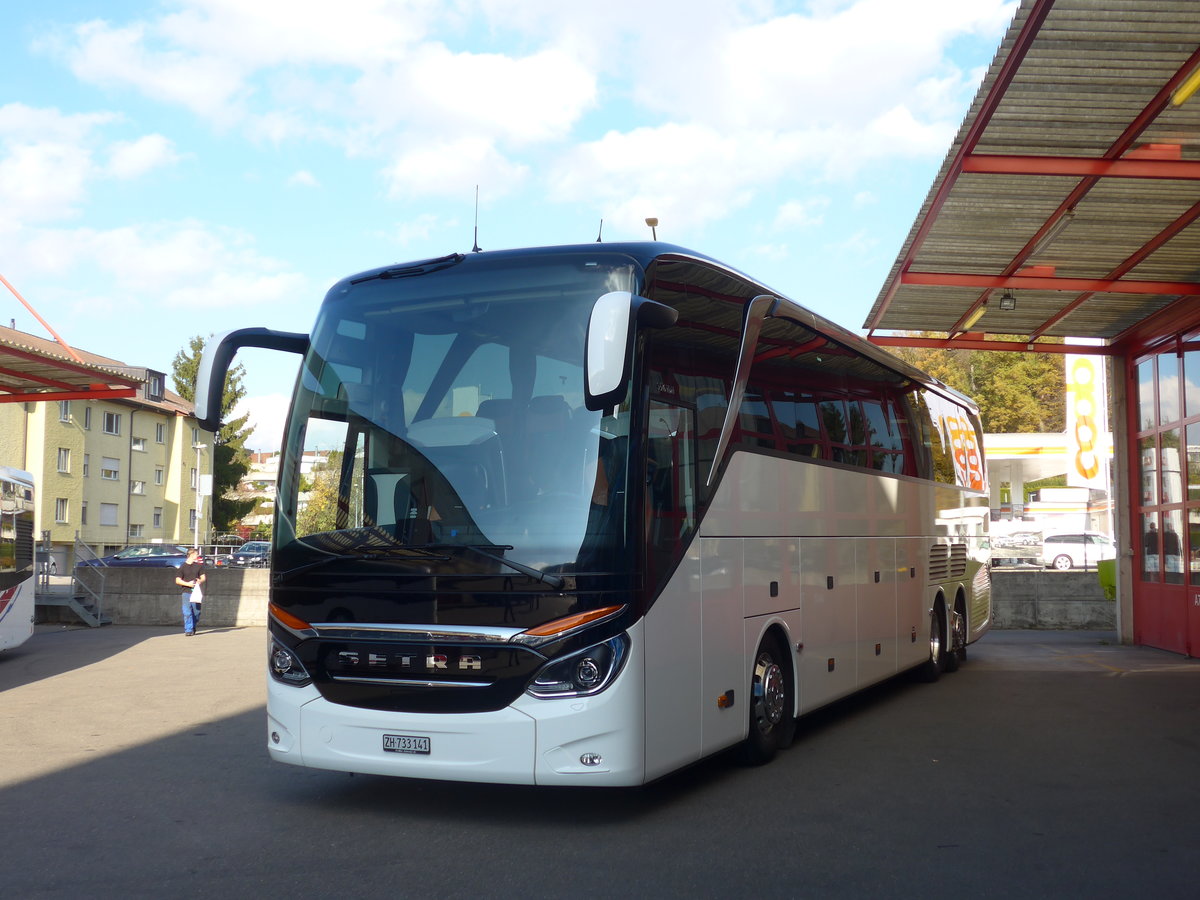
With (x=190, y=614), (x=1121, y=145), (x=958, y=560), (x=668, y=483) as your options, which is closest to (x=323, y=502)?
(x=668, y=483)

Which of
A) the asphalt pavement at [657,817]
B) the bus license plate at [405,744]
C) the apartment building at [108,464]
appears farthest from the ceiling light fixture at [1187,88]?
the apartment building at [108,464]

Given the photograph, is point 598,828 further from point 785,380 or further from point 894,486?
point 894,486

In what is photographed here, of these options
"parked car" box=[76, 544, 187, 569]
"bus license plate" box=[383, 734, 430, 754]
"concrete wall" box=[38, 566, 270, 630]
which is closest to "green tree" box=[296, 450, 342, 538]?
"bus license plate" box=[383, 734, 430, 754]

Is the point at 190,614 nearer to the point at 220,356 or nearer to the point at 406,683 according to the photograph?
the point at 220,356

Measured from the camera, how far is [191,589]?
23656mm

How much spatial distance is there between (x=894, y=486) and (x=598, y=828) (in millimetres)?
6734

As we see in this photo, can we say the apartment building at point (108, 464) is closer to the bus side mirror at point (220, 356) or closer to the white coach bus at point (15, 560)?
the white coach bus at point (15, 560)

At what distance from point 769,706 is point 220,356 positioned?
440 cm

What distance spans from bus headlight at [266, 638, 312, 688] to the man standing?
53.2 ft

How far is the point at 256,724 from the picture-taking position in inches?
441

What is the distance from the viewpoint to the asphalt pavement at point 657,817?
5.79m

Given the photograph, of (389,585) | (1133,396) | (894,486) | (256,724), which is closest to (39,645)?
(256,724)

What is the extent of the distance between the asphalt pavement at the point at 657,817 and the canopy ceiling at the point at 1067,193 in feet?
15.2

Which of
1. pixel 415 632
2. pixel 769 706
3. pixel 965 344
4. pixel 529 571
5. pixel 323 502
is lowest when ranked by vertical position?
pixel 769 706
